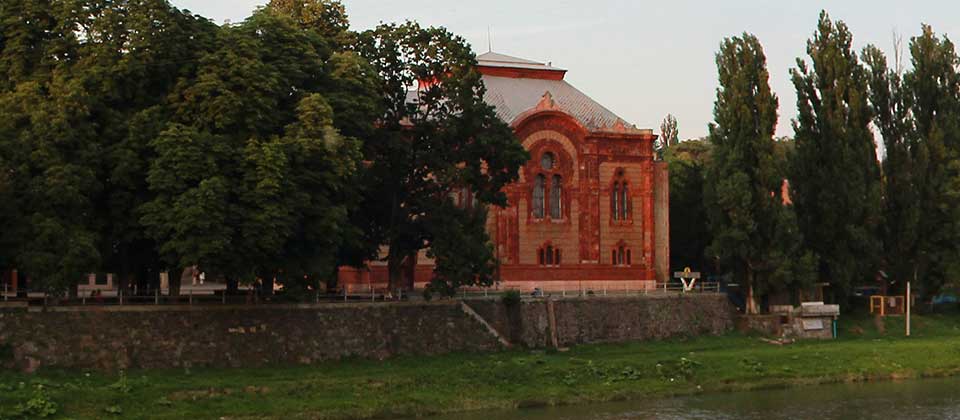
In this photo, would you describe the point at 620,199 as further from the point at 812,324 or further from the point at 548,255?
the point at 812,324

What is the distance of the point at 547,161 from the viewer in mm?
67875

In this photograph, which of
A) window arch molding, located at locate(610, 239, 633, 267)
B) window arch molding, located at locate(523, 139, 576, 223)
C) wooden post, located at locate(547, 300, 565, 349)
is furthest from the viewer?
window arch molding, located at locate(610, 239, 633, 267)

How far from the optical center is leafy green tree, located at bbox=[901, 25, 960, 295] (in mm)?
61750

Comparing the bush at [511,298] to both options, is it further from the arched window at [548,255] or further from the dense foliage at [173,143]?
the arched window at [548,255]

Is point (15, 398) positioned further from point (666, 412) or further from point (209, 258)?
point (666, 412)

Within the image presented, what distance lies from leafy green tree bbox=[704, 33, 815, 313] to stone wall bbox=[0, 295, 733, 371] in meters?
5.42

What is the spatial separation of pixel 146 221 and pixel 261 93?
18.4ft

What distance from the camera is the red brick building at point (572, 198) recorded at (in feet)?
219

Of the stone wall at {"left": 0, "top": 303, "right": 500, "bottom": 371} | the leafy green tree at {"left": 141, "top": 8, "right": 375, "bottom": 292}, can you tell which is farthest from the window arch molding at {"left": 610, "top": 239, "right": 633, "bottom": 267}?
the leafy green tree at {"left": 141, "top": 8, "right": 375, "bottom": 292}

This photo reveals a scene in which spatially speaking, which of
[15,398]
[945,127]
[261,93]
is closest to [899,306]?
[945,127]

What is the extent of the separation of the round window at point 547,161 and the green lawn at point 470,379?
15.3 meters

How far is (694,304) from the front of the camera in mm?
57562

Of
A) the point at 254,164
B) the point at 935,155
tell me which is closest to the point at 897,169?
the point at 935,155

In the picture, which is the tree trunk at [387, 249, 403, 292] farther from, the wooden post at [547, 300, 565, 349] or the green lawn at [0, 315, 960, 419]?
the wooden post at [547, 300, 565, 349]
